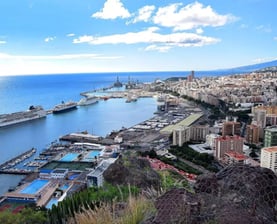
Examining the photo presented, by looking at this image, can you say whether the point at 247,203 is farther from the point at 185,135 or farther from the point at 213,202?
the point at 185,135

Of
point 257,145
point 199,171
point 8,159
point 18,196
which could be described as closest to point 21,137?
point 8,159

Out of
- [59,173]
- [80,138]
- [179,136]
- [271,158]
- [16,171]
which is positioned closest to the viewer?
[271,158]

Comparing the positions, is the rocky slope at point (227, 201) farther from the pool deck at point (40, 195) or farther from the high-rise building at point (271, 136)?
the high-rise building at point (271, 136)

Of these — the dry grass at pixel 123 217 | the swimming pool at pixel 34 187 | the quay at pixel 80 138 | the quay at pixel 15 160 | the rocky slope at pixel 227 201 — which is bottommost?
the quay at pixel 80 138

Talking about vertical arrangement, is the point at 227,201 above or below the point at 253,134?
above

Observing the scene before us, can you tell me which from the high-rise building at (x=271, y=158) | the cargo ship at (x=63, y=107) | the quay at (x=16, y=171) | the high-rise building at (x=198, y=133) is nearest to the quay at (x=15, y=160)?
the quay at (x=16, y=171)

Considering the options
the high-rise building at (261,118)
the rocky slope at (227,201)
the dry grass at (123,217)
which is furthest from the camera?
the high-rise building at (261,118)

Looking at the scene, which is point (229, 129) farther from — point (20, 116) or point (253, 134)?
point (20, 116)

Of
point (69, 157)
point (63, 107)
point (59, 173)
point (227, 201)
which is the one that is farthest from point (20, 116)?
point (227, 201)
